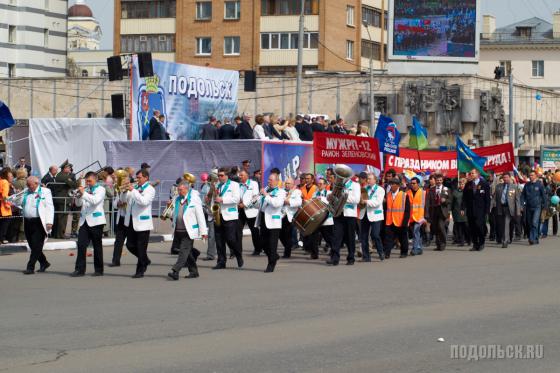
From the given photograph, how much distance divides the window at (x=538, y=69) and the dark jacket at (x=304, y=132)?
6660 centimetres

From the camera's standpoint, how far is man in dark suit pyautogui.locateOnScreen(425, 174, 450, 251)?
23859 mm

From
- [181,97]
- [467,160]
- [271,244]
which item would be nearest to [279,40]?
[181,97]

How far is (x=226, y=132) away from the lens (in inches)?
1226

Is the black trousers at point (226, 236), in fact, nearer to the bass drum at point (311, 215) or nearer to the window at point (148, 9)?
the bass drum at point (311, 215)

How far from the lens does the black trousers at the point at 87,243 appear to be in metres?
17.5

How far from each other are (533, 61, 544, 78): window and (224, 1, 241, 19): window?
33.3 m

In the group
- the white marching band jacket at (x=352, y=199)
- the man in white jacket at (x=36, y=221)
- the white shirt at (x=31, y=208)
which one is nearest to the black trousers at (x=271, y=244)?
the white marching band jacket at (x=352, y=199)

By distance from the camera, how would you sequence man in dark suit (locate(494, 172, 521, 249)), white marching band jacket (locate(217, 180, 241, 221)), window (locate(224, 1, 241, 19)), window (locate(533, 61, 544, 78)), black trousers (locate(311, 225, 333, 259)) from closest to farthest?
white marching band jacket (locate(217, 180, 241, 221)) < black trousers (locate(311, 225, 333, 259)) < man in dark suit (locate(494, 172, 521, 249)) < window (locate(224, 1, 241, 19)) < window (locate(533, 61, 544, 78))

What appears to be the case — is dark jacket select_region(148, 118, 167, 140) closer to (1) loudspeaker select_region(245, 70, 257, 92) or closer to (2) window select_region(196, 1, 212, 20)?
(1) loudspeaker select_region(245, 70, 257, 92)

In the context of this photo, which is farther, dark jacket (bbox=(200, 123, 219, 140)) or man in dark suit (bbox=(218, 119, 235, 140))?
dark jacket (bbox=(200, 123, 219, 140))

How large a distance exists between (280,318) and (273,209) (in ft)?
19.8

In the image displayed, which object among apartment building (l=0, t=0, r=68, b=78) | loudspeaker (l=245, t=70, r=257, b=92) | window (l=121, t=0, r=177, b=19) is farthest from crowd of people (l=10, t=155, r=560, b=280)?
apartment building (l=0, t=0, r=68, b=78)

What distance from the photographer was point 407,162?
27.8 metres

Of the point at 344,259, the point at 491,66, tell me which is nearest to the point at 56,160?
the point at 344,259
